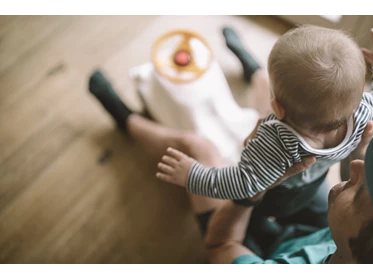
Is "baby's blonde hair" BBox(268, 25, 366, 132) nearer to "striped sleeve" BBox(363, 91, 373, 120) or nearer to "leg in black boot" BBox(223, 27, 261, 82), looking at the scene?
"striped sleeve" BBox(363, 91, 373, 120)

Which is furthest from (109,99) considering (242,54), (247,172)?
(247,172)

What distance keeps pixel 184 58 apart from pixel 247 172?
1.53 feet

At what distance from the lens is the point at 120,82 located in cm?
124

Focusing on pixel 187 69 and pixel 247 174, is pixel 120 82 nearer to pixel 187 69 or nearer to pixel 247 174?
pixel 187 69

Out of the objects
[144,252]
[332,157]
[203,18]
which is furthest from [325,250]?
[203,18]

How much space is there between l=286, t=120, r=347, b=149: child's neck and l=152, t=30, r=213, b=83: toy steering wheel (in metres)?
0.45

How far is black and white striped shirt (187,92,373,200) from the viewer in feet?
2.03

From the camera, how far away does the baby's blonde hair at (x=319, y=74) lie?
539mm

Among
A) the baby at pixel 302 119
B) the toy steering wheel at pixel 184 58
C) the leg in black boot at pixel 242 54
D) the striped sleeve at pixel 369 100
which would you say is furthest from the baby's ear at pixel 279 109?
the leg in black boot at pixel 242 54

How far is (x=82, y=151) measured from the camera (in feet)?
3.76

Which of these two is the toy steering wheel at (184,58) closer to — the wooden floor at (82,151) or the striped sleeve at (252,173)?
the wooden floor at (82,151)

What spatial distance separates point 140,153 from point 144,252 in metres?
0.29

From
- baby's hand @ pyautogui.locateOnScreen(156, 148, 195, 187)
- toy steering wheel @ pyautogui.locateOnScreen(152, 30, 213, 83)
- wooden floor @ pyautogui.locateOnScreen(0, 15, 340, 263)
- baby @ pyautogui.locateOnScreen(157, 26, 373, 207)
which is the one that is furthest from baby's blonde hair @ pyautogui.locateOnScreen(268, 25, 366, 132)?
wooden floor @ pyautogui.locateOnScreen(0, 15, 340, 263)

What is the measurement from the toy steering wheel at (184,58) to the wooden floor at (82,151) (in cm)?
20
